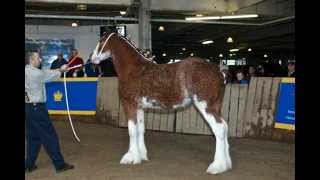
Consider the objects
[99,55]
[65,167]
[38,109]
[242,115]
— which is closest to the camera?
[38,109]

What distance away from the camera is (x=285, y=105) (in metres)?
11.2

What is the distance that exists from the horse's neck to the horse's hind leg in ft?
4.73

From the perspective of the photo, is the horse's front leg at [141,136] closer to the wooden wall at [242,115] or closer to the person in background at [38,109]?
the person in background at [38,109]

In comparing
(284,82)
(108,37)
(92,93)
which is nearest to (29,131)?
(108,37)

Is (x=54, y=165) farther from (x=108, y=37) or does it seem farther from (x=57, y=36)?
(x=57, y=36)

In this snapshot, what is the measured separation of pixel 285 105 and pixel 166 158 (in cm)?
314

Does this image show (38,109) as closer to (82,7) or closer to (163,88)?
(163,88)

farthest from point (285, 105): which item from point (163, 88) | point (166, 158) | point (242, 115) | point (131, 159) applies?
point (131, 159)

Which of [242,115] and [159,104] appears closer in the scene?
[159,104]

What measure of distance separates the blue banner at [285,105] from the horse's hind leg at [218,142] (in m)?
3.22

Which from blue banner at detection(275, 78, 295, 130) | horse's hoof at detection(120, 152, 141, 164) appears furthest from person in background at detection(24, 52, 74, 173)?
blue banner at detection(275, 78, 295, 130)

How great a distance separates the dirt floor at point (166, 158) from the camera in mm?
8039

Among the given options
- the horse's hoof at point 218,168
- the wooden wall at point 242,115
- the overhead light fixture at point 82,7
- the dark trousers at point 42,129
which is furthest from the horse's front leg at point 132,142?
the overhead light fixture at point 82,7
